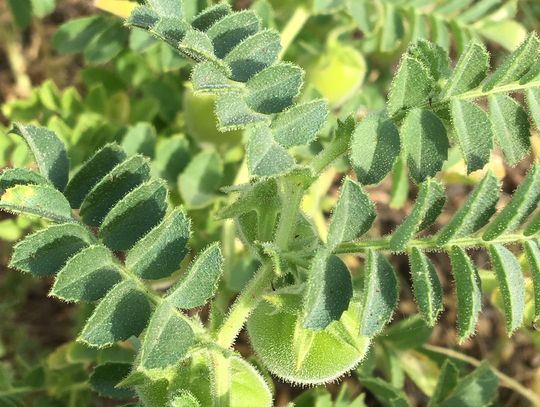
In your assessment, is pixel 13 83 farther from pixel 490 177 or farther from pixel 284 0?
pixel 490 177

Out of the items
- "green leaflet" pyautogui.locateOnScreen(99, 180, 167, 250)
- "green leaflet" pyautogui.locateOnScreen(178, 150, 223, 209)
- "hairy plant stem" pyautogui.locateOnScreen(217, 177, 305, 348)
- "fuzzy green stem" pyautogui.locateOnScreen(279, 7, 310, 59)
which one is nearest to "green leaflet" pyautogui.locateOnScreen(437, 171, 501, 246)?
"hairy plant stem" pyautogui.locateOnScreen(217, 177, 305, 348)

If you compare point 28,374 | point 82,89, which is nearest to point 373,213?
point 28,374

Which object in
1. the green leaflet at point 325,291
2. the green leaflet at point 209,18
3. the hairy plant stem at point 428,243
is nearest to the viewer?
the green leaflet at point 325,291

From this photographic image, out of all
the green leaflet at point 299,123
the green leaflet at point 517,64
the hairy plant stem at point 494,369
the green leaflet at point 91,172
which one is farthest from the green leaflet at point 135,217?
the hairy plant stem at point 494,369

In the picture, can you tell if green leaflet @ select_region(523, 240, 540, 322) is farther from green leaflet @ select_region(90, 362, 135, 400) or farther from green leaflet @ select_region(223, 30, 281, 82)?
green leaflet @ select_region(90, 362, 135, 400)

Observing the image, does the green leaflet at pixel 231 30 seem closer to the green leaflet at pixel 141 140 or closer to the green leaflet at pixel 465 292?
the green leaflet at pixel 465 292

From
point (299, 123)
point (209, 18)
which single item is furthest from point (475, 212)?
point (209, 18)
